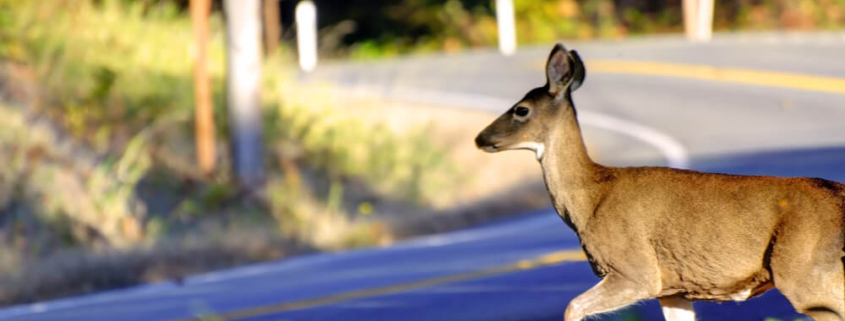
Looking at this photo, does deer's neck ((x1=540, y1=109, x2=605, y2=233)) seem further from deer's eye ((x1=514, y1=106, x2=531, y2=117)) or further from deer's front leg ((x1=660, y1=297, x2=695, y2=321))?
deer's front leg ((x1=660, y1=297, x2=695, y2=321))

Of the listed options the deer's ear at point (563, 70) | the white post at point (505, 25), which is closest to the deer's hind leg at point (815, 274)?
the deer's ear at point (563, 70)

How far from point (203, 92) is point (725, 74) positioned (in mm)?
15899

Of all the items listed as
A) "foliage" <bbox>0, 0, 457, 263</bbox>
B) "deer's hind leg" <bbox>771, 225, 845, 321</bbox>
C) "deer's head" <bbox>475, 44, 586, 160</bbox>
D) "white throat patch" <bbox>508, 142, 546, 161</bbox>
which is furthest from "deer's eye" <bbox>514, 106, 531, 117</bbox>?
"foliage" <bbox>0, 0, 457, 263</bbox>

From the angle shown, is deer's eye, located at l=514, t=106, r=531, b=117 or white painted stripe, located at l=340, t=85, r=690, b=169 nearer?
deer's eye, located at l=514, t=106, r=531, b=117

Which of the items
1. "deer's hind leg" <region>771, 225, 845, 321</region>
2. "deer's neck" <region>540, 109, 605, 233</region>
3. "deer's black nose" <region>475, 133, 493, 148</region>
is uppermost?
"deer's black nose" <region>475, 133, 493, 148</region>

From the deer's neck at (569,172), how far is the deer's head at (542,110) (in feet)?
0.12

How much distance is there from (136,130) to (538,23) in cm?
2468

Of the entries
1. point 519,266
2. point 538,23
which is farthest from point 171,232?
point 538,23

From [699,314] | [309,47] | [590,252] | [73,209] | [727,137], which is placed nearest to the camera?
[590,252]

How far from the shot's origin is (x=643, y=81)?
92.5 ft

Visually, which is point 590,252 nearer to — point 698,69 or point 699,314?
point 699,314

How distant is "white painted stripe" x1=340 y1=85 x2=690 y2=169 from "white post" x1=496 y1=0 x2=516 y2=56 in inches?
378

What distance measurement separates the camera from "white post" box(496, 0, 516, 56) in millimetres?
36125

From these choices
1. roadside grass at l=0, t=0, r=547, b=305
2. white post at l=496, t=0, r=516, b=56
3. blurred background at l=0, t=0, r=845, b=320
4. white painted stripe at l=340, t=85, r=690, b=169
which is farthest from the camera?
white post at l=496, t=0, r=516, b=56
